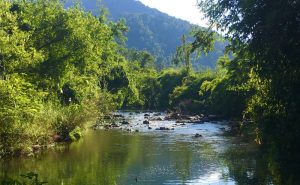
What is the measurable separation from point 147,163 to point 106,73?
109 ft

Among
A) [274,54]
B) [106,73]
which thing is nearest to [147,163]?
[274,54]

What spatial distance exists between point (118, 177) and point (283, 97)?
12286 mm

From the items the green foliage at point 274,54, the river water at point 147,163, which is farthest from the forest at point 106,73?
the river water at point 147,163

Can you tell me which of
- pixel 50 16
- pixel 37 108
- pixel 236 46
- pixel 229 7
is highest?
pixel 50 16

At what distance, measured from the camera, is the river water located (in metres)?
23.1

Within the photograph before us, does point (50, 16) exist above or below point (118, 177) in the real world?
above

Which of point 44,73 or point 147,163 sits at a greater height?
point 44,73

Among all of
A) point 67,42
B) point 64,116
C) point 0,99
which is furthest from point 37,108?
point 67,42

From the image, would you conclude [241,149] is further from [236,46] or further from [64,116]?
[236,46]

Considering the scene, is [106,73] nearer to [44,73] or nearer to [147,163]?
[44,73]

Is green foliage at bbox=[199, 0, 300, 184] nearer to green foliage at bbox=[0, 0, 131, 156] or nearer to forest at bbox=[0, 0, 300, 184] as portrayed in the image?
forest at bbox=[0, 0, 300, 184]

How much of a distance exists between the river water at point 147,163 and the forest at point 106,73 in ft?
7.24

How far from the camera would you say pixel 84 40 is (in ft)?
131

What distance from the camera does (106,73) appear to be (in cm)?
5941
